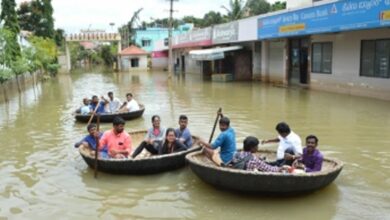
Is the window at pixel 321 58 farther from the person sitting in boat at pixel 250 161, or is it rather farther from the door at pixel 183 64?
the door at pixel 183 64

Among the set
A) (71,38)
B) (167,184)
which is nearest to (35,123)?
(167,184)

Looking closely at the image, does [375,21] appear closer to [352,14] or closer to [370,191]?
[352,14]

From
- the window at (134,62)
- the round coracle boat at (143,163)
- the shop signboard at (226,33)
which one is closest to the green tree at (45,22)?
the window at (134,62)

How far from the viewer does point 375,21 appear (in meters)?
15.9

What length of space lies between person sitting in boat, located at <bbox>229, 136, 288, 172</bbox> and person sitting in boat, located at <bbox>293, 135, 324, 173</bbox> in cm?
35

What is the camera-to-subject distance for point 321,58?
2205cm

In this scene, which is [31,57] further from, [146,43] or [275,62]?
[146,43]

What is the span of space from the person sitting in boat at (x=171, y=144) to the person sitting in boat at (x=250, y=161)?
5.42 feet

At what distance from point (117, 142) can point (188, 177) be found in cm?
144

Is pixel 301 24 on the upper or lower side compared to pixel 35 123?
upper

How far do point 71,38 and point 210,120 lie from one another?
39.3m

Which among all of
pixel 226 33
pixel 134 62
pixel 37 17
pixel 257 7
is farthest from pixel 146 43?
pixel 226 33

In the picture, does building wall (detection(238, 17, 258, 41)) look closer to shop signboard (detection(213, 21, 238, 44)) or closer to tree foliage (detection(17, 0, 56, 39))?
shop signboard (detection(213, 21, 238, 44))

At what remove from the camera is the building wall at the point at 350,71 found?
57.9ft
